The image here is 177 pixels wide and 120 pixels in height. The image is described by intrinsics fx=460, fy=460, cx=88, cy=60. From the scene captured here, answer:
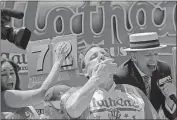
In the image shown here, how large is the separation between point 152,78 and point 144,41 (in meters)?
0.35

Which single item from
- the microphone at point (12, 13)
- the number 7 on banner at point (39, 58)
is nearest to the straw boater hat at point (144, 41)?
the number 7 on banner at point (39, 58)

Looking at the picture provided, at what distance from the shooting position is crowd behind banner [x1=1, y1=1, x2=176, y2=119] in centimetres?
392

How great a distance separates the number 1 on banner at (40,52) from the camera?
13.0ft

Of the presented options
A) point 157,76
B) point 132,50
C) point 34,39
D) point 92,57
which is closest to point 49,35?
point 34,39

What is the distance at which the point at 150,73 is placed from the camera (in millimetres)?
4164

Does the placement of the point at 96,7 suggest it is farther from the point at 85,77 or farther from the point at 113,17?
the point at 85,77

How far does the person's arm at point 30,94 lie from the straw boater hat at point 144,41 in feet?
2.27

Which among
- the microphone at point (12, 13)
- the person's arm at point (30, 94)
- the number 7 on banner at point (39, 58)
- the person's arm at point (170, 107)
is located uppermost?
the microphone at point (12, 13)

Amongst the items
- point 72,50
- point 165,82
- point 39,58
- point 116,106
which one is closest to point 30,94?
point 39,58

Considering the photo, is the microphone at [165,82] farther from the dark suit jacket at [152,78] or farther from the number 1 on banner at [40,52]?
the number 1 on banner at [40,52]

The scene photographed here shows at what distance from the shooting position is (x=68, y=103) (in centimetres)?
393

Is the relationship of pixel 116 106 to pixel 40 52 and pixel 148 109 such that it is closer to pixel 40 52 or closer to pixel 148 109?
pixel 148 109

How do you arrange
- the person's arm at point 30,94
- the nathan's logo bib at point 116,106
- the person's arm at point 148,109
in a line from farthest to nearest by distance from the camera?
the person's arm at point 148,109 < the nathan's logo bib at point 116,106 < the person's arm at point 30,94

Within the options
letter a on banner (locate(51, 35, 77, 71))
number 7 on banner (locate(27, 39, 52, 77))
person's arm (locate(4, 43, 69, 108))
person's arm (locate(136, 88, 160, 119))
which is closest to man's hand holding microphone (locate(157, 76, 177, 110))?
person's arm (locate(136, 88, 160, 119))
